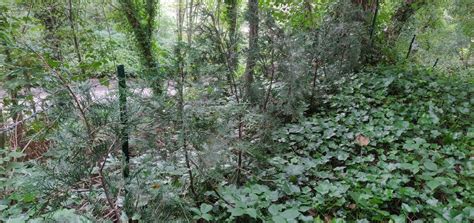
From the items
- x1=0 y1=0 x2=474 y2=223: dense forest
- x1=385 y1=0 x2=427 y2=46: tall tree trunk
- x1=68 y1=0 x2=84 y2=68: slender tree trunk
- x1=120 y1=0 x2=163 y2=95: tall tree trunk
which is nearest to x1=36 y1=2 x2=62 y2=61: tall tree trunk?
x1=0 y1=0 x2=474 y2=223: dense forest

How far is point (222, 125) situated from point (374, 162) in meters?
1.30

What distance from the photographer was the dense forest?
1.17m

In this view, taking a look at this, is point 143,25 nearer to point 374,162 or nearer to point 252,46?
point 252,46

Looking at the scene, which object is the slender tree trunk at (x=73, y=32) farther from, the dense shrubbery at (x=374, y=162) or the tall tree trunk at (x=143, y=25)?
the dense shrubbery at (x=374, y=162)

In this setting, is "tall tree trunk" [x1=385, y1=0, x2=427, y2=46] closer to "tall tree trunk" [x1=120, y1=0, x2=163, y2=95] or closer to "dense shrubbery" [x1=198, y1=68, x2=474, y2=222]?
"dense shrubbery" [x1=198, y1=68, x2=474, y2=222]

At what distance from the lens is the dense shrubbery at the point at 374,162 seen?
5.61 feet

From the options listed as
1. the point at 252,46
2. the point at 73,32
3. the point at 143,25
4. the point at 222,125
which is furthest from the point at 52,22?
the point at 222,125

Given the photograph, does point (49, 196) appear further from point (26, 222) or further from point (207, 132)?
point (207, 132)

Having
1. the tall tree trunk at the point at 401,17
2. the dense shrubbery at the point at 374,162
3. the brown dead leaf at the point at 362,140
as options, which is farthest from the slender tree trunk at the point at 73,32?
the tall tree trunk at the point at 401,17

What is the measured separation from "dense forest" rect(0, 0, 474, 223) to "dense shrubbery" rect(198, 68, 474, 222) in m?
0.01

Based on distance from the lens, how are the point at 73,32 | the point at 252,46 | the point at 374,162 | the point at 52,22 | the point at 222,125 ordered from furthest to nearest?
1. the point at 52,22
2. the point at 73,32
3. the point at 252,46
4. the point at 374,162
5. the point at 222,125

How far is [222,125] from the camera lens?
1.63 meters

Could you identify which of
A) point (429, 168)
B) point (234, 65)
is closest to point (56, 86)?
point (234, 65)

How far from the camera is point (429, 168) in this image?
196 cm
